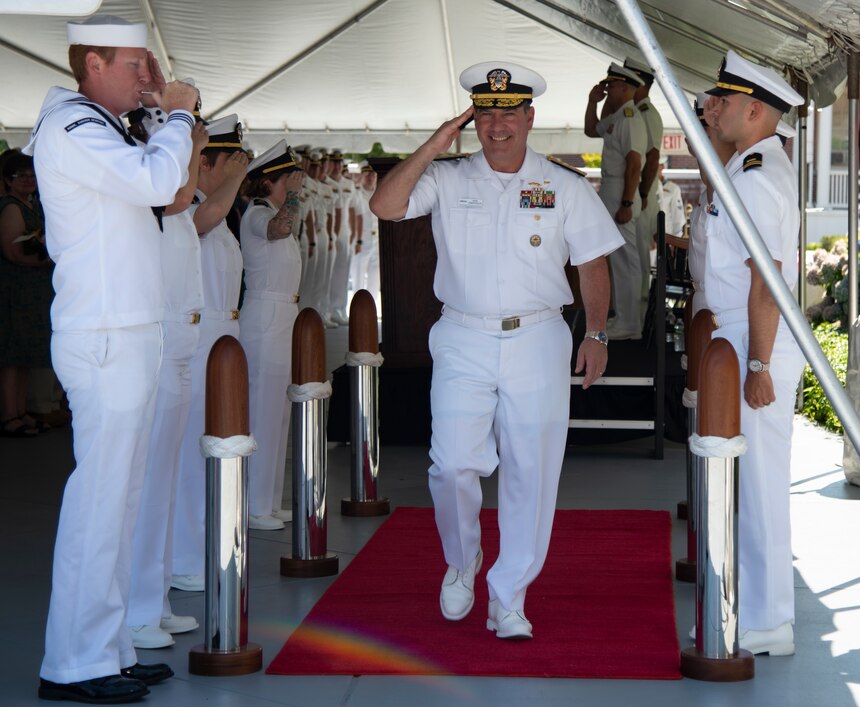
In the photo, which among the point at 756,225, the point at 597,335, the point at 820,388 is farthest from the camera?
the point at 820,388

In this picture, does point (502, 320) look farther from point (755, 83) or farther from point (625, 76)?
point (625, 76)

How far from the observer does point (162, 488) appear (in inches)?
178

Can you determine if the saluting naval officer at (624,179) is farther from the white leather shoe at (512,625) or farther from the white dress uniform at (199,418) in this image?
the white leather shoe at (512,625)

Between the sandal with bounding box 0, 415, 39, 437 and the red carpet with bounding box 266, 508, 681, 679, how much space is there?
14.1ft

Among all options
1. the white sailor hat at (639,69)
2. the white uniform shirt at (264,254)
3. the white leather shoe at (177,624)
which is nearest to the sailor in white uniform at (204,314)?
the white leather shoe at (177,624)

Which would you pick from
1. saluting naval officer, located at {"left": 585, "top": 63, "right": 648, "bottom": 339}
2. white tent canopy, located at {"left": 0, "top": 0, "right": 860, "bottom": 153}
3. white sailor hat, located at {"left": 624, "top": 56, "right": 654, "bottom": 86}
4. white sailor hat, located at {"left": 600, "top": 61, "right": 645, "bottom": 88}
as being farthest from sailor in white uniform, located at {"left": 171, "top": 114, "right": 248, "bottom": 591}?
white sailor hat, located at {"left": 624, "top": 56, "right": 654, "bottom": 86}

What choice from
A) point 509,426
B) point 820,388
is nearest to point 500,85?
point 509,426

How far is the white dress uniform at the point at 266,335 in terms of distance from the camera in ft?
20.6

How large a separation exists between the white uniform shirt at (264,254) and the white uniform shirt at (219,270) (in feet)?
2.22

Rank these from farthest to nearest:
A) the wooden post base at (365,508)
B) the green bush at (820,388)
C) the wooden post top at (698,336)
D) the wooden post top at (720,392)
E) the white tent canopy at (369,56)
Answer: the white tent canopy at (369,56) → the green bush at (820,388) → the wooden post base at (365,508) → the wooden post top at (698,336) → the wooden post top at (720,392)

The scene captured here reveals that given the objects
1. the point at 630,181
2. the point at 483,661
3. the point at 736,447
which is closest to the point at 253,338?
the point at 483,661

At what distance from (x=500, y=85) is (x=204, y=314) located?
1769 mm

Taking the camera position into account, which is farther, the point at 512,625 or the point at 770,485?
the point at 512,625

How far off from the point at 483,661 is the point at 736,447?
1.12m
